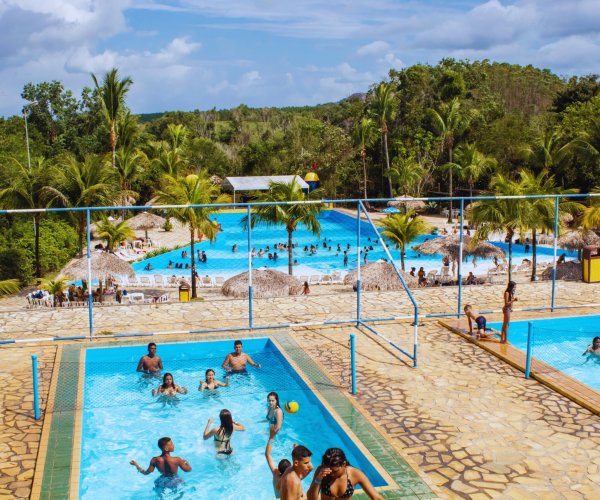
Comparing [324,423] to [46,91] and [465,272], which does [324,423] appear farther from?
[46,91]

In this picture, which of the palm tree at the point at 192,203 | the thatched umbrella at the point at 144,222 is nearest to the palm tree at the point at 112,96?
the thatched umbrella at the point at 144,222

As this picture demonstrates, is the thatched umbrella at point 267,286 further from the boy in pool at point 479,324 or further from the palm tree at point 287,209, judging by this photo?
the boy in pool at point 479,324

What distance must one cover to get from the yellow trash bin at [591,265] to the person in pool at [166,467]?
1326cm

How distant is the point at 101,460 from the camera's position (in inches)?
379

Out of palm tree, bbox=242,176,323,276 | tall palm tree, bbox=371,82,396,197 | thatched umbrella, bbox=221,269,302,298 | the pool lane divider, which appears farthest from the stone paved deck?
tall palm tree, bbox=371,82,396,197

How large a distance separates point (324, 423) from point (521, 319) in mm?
6576

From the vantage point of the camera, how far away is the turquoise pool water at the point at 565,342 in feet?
41.5

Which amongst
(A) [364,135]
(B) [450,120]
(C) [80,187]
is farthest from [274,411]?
(A) [364,135]

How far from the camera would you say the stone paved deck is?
25.7 feet

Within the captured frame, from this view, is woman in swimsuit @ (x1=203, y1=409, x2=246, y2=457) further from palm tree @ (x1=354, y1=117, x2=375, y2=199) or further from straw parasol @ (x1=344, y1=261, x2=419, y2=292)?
palm tree @ (x1=354, y1=117, x2=375, y2=199)

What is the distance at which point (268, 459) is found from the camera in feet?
23.5

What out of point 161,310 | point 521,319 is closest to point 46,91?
point 161,310

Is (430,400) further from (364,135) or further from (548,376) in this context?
(364,135)

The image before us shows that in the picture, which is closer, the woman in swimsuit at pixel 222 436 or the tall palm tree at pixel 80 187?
the woman in swimsuit at pixel 222 436
